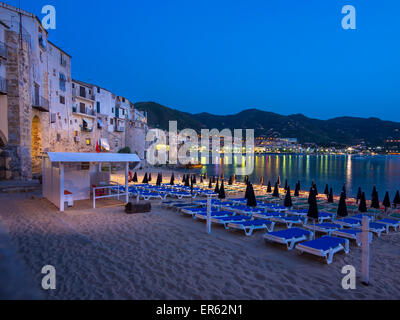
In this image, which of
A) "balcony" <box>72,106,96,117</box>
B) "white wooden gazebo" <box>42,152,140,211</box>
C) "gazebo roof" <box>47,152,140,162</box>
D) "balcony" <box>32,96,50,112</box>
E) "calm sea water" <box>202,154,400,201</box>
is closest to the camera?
"gazebo roof" <box>47,152,140,162</box>

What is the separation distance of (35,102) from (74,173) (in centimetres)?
1307

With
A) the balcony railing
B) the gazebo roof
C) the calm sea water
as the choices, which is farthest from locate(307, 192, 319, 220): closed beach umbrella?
the calm sea water

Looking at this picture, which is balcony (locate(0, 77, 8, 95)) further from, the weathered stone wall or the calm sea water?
the calm sea water

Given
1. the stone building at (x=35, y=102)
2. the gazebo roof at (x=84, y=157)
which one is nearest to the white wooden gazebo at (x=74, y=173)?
the gazebo roof at (x=84, y=157)

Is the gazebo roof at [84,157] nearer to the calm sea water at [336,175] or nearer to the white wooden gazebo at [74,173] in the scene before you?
the white wooden gazebo at [74,173]

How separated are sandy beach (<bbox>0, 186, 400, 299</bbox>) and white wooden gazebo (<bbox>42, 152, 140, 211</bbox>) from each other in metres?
2.07

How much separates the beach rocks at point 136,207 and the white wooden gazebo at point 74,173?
1.47m

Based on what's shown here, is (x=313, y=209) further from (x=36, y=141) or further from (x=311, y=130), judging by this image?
(x=311, y=130)

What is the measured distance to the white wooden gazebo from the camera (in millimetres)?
9977

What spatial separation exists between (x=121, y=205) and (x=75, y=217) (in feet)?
8.88

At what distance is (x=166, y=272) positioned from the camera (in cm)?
501

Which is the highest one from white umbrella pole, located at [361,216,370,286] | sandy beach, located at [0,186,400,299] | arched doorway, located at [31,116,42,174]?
arched doorway, located at [31,116,42,174]
